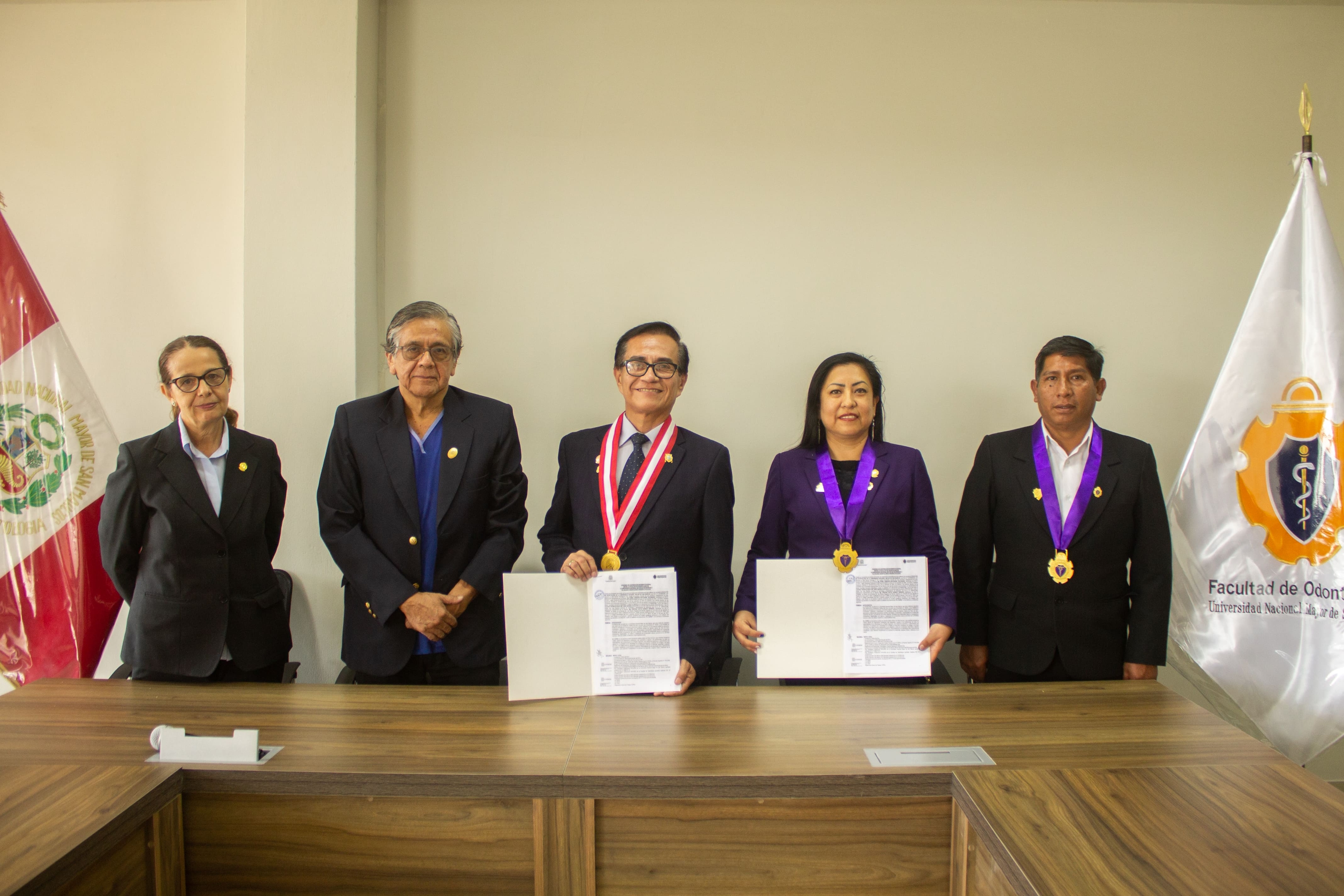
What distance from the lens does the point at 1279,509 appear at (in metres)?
2.31

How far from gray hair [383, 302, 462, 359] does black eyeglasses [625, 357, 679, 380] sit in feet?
1.68

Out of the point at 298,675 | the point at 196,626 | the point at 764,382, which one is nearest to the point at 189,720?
the point at 196,626

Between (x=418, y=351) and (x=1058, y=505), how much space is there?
1.98 m

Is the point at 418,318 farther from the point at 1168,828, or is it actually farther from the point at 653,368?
A: the point at 1168,828

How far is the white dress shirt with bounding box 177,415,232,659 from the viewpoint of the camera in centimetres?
216

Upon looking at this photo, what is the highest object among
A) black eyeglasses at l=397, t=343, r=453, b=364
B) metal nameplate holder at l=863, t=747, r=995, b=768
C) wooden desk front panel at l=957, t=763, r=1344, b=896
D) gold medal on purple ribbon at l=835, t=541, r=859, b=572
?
black eyeglasses at l=397, t=343, r=453, b=364

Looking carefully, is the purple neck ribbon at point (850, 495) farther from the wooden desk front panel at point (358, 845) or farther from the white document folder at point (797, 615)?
the wooden desk front panel at point (358, 845)

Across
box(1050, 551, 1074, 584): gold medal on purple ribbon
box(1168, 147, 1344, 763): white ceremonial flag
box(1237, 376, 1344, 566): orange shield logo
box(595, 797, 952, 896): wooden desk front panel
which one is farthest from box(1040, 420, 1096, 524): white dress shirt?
box(595, 797, 952, 896): wooden desk front panel

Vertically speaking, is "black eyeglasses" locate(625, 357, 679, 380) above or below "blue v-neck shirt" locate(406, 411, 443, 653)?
above

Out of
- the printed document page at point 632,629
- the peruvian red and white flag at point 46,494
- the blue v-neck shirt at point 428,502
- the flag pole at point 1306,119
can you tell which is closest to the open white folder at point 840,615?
the printed document page at point 632,629

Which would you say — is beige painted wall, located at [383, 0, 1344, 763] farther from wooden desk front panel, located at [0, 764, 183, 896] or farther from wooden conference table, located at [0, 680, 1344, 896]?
wooden desk front panel, located at [0, 764, 183, 896]

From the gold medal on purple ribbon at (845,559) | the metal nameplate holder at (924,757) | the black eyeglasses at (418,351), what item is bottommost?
the metal nameplate holder at (924,757)

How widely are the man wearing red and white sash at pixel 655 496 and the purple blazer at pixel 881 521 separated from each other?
0.51 ft

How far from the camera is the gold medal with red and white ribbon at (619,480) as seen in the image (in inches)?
82.7
